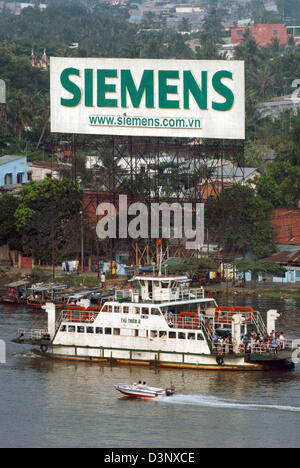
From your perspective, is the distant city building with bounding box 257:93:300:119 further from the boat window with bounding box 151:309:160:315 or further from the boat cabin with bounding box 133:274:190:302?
the boat window with bounding box 151:309:160:315

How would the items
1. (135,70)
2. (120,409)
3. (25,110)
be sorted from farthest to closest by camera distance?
1. (25,110)
2. (135,70)
3. (120,409)

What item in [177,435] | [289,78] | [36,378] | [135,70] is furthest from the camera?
[289,78]

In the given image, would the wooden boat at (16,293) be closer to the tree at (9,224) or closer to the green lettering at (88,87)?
the tree at (9,224)

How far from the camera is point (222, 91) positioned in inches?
3091

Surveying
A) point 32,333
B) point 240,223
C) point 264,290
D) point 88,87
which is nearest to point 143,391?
point 32,333

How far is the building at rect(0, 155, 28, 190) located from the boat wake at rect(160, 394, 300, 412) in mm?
53693

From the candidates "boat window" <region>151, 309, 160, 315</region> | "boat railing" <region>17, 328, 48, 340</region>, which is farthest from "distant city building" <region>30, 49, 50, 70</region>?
"boat window" <region>151, 309, 160, 315</region>

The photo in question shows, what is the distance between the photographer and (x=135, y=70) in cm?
7862

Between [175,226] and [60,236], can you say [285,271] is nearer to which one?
[175,226]

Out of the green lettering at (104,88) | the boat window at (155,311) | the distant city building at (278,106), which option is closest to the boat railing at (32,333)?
the boat window at (155,311)

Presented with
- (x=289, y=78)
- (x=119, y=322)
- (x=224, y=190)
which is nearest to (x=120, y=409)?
(x=119, y=322)

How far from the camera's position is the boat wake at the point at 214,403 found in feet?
151

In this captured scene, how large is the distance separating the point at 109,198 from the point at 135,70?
30.1ft

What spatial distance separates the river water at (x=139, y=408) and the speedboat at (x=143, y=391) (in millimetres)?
284
